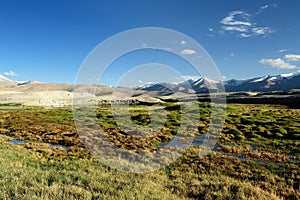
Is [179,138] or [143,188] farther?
[179,138]

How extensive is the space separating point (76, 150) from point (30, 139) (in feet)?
37.9

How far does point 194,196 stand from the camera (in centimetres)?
1253

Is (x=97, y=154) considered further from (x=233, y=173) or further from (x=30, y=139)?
(x=30, y=139)

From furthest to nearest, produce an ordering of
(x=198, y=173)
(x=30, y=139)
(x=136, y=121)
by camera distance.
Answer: (x=136, y=121) < (x=30, y=139) < (x=198, y=173)

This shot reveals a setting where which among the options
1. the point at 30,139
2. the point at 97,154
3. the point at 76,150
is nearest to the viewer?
the point at 97,154

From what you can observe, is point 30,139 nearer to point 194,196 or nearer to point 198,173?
point 198,173

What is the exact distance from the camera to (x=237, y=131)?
40969mm

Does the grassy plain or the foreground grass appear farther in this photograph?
the grassy plain

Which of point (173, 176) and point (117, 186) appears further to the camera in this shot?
point (173, 176)

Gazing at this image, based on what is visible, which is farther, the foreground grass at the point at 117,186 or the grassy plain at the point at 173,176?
the grassy plain at the point at 173,176

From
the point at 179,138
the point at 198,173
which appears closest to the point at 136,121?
the point at 179,138

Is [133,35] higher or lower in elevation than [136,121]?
higher

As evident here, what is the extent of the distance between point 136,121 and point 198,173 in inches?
1515

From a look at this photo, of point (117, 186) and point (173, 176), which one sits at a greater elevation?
point (117, 186)
